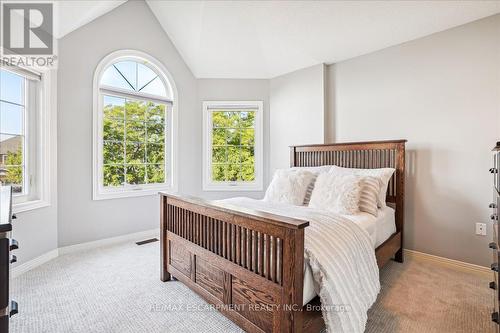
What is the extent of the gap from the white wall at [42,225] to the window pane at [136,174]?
35.4 inches

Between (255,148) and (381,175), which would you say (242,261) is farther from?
(255,148)

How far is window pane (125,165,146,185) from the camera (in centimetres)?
365

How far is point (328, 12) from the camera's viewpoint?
9.22 feet

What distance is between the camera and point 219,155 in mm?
4363

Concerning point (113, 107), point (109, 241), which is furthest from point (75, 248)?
point (113, 107)

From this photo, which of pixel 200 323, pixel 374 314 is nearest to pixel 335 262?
pixel 374 314

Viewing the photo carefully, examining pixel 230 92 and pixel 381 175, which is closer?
pixel 381 175

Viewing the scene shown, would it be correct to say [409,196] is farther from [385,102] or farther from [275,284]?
[275,284]

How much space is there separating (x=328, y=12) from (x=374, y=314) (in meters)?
2.91

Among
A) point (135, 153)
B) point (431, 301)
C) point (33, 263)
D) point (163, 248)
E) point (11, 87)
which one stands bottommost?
point (431, 301)

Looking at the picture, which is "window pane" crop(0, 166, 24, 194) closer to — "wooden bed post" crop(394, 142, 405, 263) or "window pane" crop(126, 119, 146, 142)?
"window pane" crop(126, 119, 146, 142)

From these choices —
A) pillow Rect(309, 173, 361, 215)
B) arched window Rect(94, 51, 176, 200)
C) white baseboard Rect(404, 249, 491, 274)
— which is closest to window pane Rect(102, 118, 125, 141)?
arched window Rect(94, 51, 176, 200)

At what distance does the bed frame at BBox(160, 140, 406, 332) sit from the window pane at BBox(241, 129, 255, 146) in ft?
7.21

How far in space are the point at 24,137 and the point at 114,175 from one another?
1.05m
